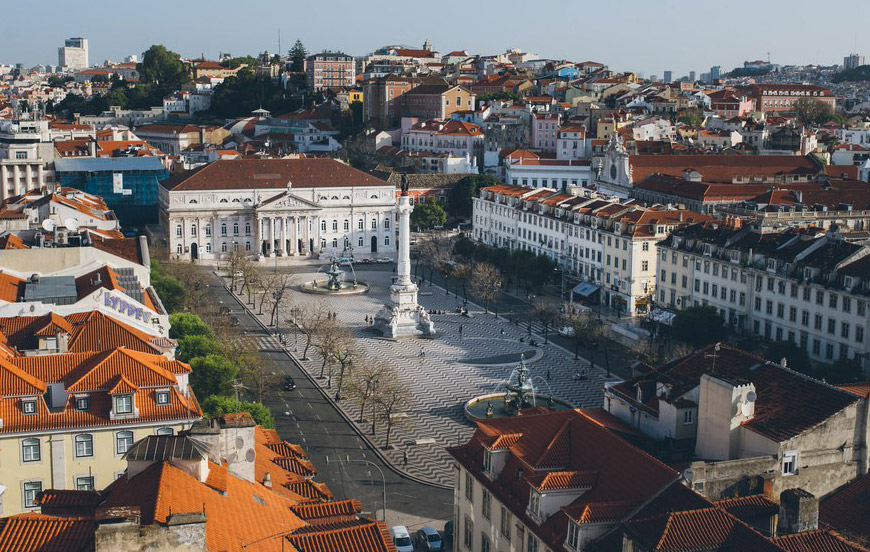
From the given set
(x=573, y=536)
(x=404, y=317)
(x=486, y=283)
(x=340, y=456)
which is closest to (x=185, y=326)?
(x=340, y=456)

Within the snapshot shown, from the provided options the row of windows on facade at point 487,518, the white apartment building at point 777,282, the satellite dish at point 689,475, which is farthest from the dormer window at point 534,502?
the white apartment building at point 777,282

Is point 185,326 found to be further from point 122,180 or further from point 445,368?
point 122,180

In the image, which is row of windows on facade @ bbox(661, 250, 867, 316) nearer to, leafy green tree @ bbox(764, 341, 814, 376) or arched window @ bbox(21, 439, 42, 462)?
leafy green tree @ bbox(764, 341, 814, 376)

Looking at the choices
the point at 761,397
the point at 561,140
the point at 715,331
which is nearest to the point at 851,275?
the point at 715,331

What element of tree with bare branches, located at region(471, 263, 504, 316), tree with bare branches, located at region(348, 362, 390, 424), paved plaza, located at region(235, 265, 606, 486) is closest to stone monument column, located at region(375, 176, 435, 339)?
paved plaza, located at region(235, 265, 606, 486)

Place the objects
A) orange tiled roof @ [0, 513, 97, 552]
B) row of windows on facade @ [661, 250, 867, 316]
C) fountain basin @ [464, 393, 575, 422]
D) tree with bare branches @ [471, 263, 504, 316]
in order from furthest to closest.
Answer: tree with bare branches @ [471, 263, 504, 316] → row of windows on facade @ [661, 250, 867, 316] → fountain basin @ [464, 393, 575, 422] → orange tiled roof @ [0, 513, 97, 552]

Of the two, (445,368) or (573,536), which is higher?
(573,536)

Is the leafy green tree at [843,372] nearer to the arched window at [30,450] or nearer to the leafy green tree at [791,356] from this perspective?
the leafy green tree at [791,356]
